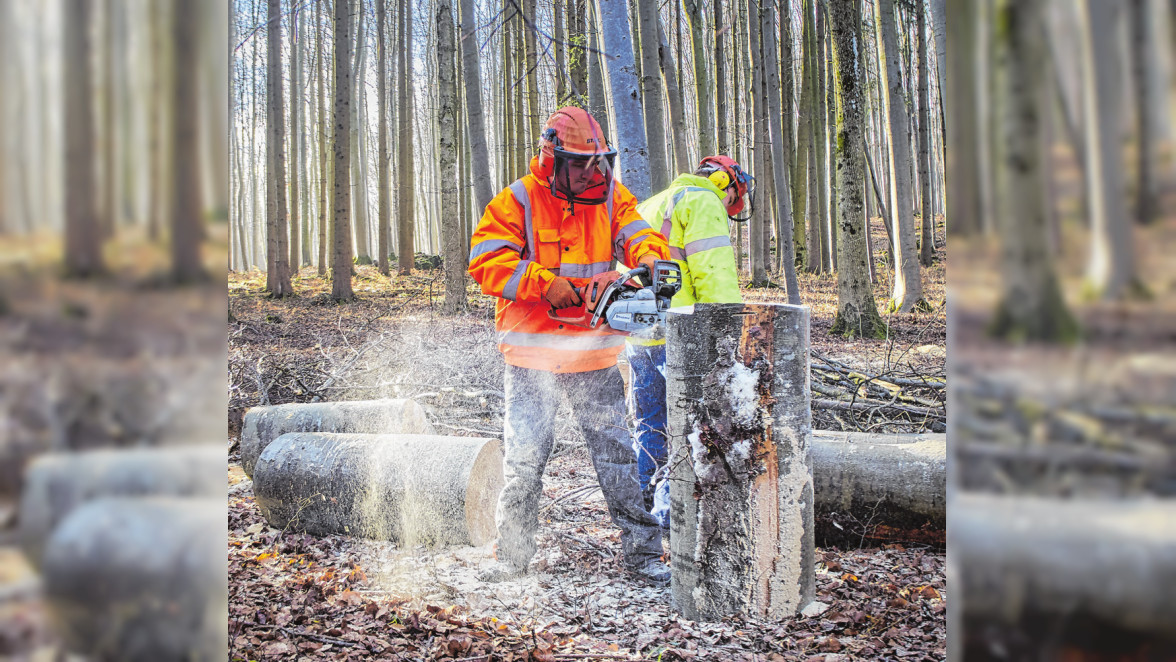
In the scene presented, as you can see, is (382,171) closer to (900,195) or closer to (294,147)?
(294,147)

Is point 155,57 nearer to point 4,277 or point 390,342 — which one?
point 4,277

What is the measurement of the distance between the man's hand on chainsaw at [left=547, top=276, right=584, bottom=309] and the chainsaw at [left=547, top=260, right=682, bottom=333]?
2.3 inches

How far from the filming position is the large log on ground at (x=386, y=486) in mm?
3715

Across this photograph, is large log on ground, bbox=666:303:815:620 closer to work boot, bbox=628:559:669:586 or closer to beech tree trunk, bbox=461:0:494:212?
work boot, bbox=628:559:669:586

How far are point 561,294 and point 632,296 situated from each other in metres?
0.34

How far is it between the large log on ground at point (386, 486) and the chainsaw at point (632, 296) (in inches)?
46.0

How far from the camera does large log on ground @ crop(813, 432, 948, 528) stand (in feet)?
11.5

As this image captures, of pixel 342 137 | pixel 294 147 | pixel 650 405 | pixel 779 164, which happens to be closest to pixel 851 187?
pixel 779 164

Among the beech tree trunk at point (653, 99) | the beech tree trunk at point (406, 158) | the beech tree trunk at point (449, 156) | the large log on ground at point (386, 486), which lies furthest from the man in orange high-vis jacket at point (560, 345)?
the beech tree trunk at point (406, 158)

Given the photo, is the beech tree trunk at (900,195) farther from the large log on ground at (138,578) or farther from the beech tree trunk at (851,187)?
the large log on ground at (138,578)

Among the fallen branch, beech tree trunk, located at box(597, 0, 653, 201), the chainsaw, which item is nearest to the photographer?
the chainsaw

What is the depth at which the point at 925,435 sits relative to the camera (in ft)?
12.4

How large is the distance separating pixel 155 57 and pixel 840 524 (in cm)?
370

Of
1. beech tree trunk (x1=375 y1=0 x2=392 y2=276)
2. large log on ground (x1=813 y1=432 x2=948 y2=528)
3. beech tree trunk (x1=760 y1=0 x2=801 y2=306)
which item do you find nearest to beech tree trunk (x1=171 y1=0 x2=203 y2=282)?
large log on ground (x1=813 y1=432 x2=948 y2=528)
